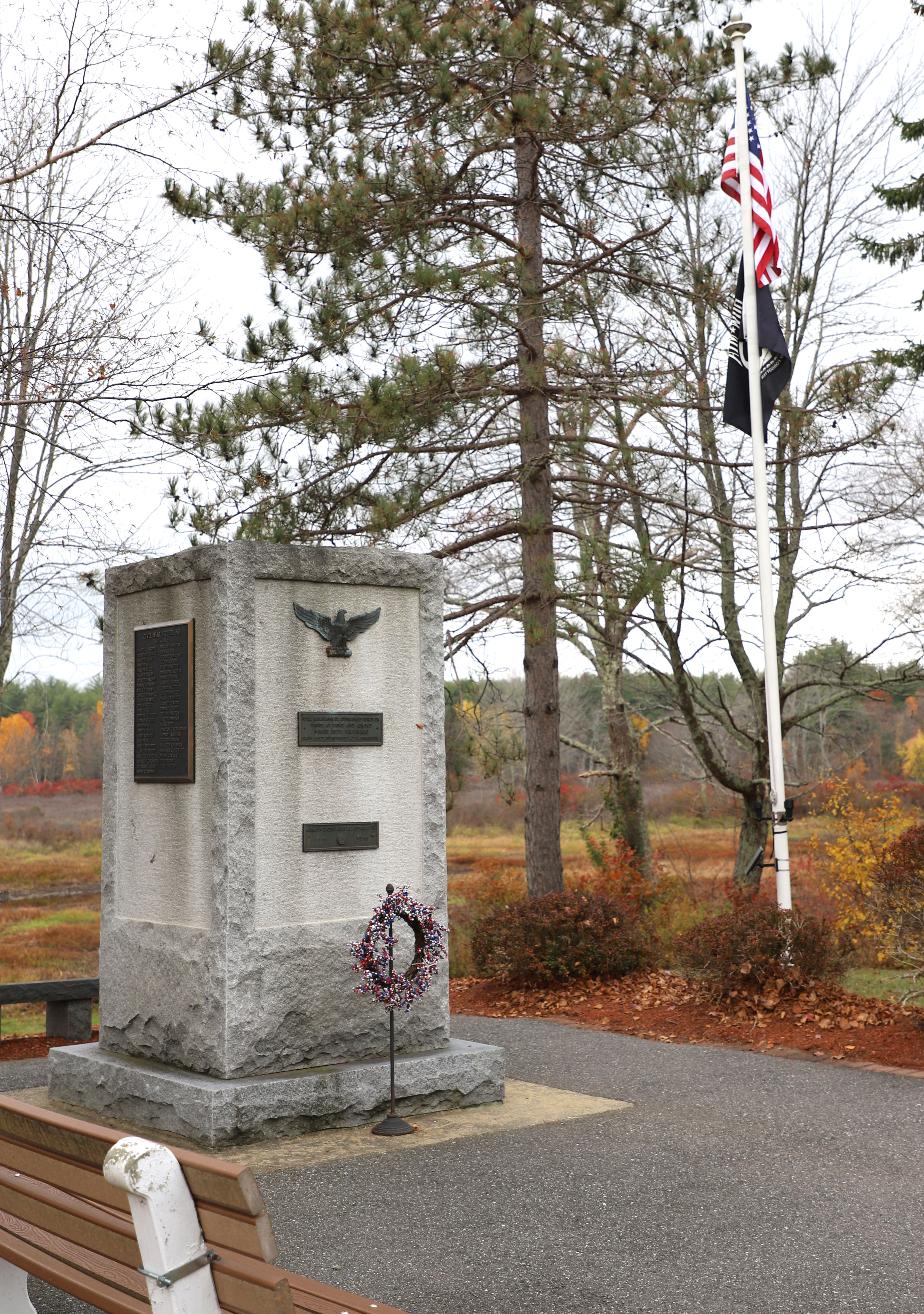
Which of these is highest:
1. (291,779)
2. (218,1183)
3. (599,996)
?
(291,779)

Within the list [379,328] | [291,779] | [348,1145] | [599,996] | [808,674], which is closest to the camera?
[348,1145]

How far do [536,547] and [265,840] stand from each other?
640cm

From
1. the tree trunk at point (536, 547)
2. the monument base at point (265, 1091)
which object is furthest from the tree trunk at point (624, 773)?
the monument base at point (265, 1091)

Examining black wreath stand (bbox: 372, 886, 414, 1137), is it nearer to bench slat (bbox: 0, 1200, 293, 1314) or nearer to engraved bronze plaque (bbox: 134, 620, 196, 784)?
engraved bronze plaque (bbox: 134, 620, 196, 784)

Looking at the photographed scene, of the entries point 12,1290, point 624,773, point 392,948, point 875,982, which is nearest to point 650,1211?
point 392,948

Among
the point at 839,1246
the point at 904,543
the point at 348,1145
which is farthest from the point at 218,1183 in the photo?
the point at 904,543

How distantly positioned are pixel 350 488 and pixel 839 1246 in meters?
8.23

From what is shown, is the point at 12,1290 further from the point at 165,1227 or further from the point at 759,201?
the point at 759,201

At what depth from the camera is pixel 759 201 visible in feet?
36.2

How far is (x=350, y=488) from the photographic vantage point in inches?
463

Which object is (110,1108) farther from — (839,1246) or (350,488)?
(350,488)

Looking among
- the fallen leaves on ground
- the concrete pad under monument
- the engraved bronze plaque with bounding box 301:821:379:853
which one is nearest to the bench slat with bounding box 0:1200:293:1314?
the concrete pad under monument

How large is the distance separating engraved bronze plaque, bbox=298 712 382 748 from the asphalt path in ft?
6.80

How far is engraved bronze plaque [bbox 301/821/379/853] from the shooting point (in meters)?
6.89
